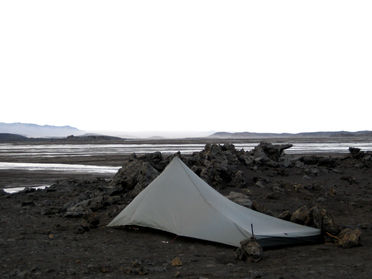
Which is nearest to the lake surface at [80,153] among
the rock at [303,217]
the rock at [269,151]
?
the rock at [269,151]

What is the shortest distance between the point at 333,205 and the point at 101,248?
8730mm

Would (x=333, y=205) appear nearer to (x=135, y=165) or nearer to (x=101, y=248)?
(x=135, y=165)

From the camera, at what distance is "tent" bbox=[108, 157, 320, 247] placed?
959 centimetres

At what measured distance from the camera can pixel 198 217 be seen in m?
10.2

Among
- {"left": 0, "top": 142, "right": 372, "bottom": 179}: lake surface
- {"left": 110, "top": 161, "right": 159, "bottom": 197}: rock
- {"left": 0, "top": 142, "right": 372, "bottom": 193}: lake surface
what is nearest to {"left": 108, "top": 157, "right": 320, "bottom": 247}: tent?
{"left": 110, "top": 161, "right": 159, "bottom": 197}: rock

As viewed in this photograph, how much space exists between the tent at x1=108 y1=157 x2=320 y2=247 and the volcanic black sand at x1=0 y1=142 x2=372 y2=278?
0.26 m

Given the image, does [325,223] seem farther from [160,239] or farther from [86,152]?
[86,152]

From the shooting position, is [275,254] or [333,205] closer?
[275,254]

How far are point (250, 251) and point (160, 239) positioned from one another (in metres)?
2.76

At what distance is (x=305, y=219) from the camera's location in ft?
35.6

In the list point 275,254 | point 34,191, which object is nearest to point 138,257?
point 275,254

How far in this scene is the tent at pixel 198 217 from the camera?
9.59 meters

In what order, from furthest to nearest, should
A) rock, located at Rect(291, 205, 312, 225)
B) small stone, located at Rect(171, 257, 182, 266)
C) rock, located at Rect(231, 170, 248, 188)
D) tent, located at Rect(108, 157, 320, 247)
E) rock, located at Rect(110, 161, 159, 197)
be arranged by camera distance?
rock, located at Rect(231, 170, 248, 188) → rock, located at Rect(110, 161, 159, 197) → rock, located at Rect(291, 205, 312, 225) → tent, located at Rect(108, 157, 320, 247) → small stone, located at Rect(171, 257, 182, 266)

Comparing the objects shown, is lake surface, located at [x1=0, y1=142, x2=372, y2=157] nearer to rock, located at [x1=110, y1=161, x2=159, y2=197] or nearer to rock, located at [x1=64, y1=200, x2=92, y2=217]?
rock, located at [x1=110, y1=161, x2=159, y2=197]
